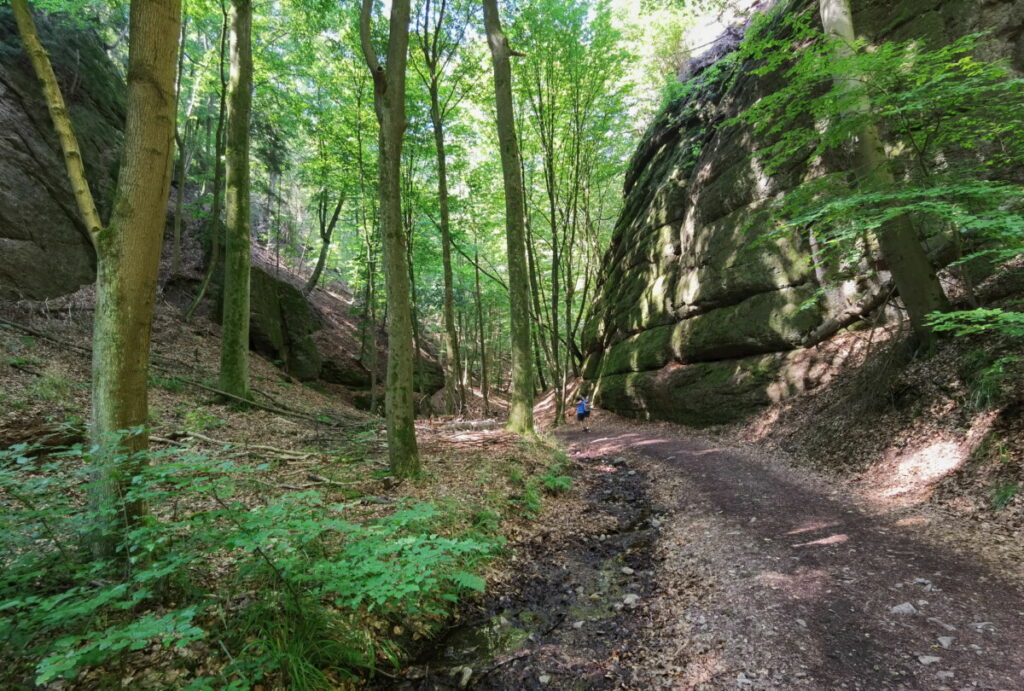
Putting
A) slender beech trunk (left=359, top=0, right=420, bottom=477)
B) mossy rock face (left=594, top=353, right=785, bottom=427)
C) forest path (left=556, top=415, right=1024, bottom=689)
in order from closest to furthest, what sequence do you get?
forest path (left=556, top=415, right=1024, bottom=689)
slender beech trunk (left=359, top=0, right=420, bottom=477)
mossy rock face (left=594, top=353, right=785, bottom=427)

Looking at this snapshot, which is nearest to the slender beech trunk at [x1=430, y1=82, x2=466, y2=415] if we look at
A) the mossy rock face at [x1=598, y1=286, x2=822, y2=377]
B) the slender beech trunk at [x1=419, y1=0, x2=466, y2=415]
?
the slender beech trunk at [x1=419, y1=0, x2=466, y2=415]

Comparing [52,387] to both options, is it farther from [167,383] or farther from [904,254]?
[904,254]

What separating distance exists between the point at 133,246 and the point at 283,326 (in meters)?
14.8

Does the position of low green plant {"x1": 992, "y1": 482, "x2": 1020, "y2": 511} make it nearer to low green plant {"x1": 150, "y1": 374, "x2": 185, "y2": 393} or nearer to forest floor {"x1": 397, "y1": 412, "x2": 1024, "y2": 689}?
forest floor {"x1": 397, "y1": 412, "x2": 1024, "y2": 689}

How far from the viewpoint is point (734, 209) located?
14.6m

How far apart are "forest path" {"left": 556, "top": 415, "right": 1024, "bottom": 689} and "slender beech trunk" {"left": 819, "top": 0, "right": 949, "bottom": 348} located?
3.85 metres

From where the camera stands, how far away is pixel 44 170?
1139 cm

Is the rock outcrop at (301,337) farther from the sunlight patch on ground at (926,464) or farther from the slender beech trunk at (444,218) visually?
the sunlight patch on ground at (926,464)

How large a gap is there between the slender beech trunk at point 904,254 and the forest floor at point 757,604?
3578 millimetres

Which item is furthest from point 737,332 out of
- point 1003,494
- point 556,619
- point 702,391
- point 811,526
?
point 556,619

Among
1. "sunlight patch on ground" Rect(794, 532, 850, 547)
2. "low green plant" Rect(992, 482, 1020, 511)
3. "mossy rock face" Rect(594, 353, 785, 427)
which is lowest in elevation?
"sunlight patch on ground" Rect(794, 532, 850, 547)

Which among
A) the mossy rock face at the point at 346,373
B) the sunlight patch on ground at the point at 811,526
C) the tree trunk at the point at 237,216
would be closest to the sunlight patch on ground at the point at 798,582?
the sunlight patch on ground at the point at 811,526

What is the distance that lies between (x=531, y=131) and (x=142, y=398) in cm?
1800

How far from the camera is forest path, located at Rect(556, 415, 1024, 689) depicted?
3.04 m
